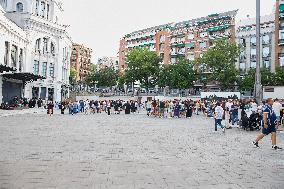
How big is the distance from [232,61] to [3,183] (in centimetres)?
5522

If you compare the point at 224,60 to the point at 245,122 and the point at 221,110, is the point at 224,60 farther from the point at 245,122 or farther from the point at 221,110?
the point at 221,110

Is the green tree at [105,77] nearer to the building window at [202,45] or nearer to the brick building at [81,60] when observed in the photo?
the brick building at [81,60]

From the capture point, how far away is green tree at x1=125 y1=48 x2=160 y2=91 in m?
71.9

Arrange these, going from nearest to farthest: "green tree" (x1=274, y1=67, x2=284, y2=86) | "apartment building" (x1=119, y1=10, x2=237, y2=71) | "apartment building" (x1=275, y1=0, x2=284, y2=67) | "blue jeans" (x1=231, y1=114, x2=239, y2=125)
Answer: "blue jeans" (x1=231, y1=114, x2=239, y2=125) → "green tree" (x1=274, y1=67, x2=284, y2=86) → "apartment building" (x1=275, y1=0, x2=284, y2=67) → "apartment building" (x1=119, y1=10, x2=237, y2=71)

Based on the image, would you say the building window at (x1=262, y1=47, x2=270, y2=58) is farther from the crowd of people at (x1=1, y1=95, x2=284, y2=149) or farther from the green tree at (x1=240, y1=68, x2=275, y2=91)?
the crowd of people at (x1=1, y1=95, x2=284, y2=149)

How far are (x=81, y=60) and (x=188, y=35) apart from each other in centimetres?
5240

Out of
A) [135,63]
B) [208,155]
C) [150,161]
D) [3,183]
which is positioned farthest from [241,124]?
[135,63]

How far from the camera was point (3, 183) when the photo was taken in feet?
19.1

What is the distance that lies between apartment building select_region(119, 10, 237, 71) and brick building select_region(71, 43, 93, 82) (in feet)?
95.1

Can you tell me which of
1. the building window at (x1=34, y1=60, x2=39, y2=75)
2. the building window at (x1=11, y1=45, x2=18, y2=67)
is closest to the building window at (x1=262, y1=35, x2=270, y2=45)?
the building window at (x1=34, y1=60, x2=39, y2=75)

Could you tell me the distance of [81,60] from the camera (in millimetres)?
117875

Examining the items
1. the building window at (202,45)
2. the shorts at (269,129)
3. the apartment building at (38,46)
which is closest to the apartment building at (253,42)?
the building window at (202,45)

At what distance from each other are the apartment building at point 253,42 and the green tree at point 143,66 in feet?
56.2

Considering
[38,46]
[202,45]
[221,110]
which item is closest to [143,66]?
[202,45]
